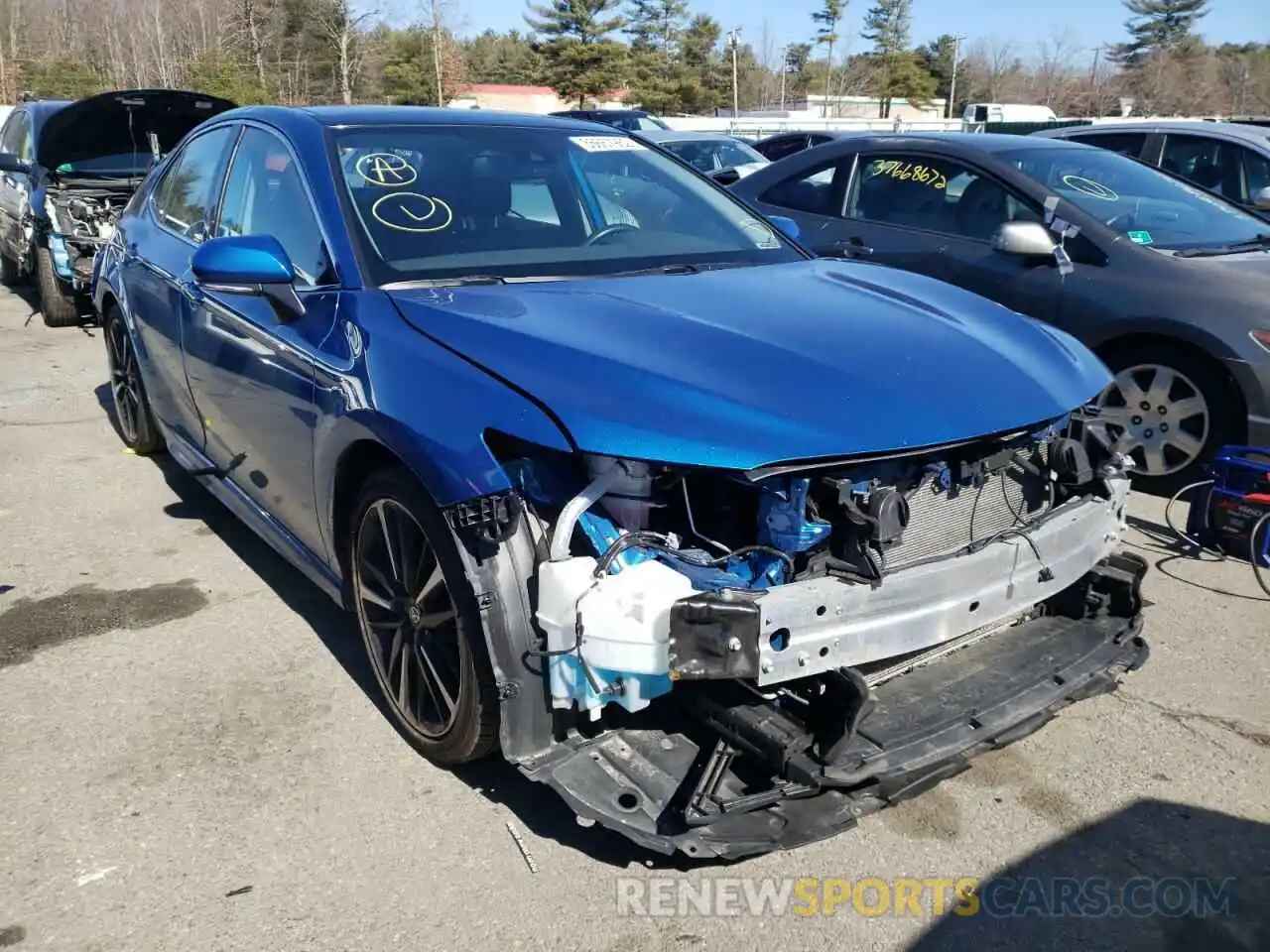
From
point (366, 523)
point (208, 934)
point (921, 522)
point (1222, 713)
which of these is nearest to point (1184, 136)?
point (1222, 713)

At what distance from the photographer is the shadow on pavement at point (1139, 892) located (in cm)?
243

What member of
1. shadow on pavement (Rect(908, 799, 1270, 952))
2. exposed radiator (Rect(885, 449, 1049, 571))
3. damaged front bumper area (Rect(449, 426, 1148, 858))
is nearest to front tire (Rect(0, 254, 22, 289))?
damaged front bumper area (Rect(449, 426, 1148, 858))

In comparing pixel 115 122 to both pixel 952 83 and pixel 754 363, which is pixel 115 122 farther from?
pixel 952 83

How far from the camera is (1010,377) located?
2.79m

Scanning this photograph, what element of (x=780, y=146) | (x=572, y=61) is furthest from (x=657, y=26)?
(x=780, y=146)

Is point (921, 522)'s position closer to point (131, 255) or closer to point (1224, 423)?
point (1224, 423)

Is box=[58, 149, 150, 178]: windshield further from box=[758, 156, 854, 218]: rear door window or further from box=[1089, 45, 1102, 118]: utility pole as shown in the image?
box=[1089, 45, 1102, 118]: utility pole

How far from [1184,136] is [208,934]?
9278 millimetres

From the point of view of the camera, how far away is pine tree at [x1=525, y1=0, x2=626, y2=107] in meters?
61.3

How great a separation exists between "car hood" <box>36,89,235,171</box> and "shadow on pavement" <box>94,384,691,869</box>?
5.00 metres

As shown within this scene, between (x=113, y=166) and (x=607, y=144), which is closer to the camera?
(x=607, y=144)

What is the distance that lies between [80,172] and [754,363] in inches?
353

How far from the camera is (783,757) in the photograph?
2365 millimetres

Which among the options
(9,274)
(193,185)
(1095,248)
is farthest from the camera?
(9,274)
